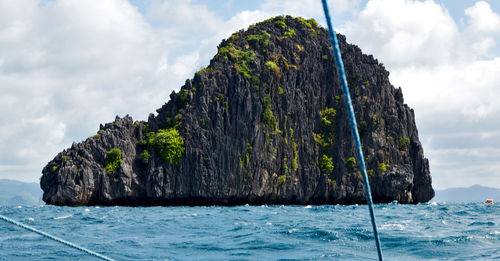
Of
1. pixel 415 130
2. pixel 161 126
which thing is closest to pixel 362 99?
pixel 415 130

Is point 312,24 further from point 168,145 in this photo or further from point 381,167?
point 168,145

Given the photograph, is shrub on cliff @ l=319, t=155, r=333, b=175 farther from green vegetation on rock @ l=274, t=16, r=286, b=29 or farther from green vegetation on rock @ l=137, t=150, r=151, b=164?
green vegetation on rock @ l=137, t=150, r=151, b=164

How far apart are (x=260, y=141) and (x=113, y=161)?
2358cm

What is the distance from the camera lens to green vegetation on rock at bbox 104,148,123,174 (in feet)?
232

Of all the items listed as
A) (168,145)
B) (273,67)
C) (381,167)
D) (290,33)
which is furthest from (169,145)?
(381,167)

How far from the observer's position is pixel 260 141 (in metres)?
76.6

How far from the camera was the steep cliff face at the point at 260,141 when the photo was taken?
71.2 meters

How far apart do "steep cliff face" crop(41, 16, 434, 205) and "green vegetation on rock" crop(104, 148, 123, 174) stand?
18cm

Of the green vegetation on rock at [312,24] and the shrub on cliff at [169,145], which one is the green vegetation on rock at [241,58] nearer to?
the shrub on cliff at [169,145]

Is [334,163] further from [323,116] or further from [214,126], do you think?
[214,126]

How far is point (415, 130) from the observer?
8975 centimetres

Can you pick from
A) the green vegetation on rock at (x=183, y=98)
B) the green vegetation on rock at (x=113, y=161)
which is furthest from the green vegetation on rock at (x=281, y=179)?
the green vegetation on rock at (x=113, y=161)

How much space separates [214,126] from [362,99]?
29391mm

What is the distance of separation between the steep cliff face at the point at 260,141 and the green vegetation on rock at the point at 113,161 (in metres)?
0.18
